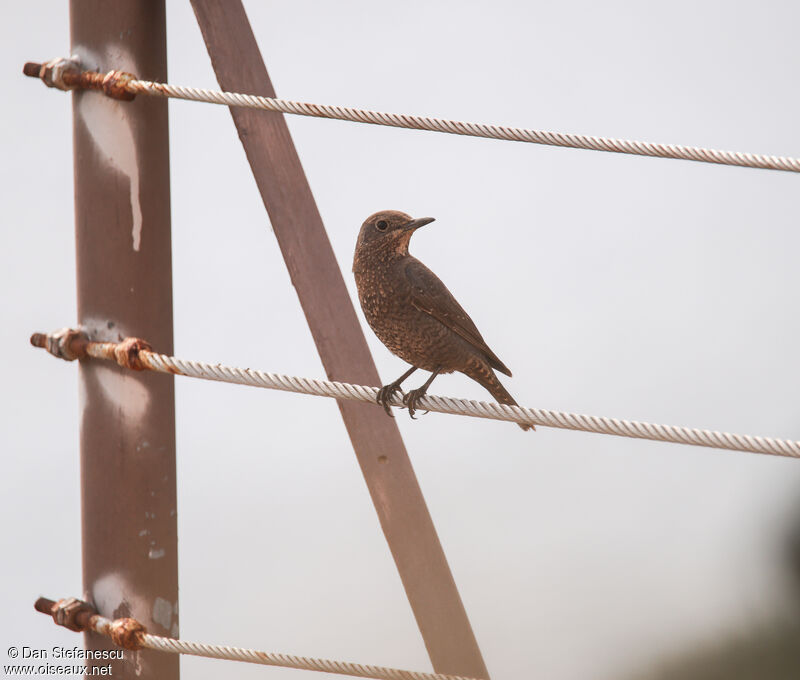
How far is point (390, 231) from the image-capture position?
3.26m

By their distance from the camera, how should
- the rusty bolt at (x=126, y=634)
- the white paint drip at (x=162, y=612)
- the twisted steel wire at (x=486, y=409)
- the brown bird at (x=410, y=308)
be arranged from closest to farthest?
the twisted steel wire at (x=486, y=409), the rusty bolt at (x=126, y=634), the white paint drip at (x=162, y=612), the brown bird at (x=410, y=308)

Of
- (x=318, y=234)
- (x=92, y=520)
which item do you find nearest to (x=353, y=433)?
(x=318, y=234)

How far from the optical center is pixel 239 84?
2.53m

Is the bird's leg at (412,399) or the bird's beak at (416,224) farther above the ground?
A: the bird's beak at (416,224)

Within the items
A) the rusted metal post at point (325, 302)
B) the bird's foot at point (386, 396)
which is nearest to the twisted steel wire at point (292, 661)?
the rusted metal post at point (325, 302)

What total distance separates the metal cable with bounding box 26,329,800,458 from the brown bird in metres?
0.87

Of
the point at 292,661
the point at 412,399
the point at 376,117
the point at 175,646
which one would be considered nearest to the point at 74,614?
the point at 175,646

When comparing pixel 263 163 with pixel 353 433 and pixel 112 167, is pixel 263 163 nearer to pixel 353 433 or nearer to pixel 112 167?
pixel 112 167

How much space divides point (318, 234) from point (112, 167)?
0.60 meters

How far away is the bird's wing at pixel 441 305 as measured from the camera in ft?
10.4

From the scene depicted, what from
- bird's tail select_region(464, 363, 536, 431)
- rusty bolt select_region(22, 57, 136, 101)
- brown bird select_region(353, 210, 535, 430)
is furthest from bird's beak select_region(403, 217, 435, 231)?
rusty bolt select_region(22, 57, 136, 101)

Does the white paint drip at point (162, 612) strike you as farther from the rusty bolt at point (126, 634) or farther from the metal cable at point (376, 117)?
the metal cable at point (376, 117)

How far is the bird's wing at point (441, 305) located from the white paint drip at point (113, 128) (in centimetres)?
119

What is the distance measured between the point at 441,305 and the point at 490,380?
366 mm
